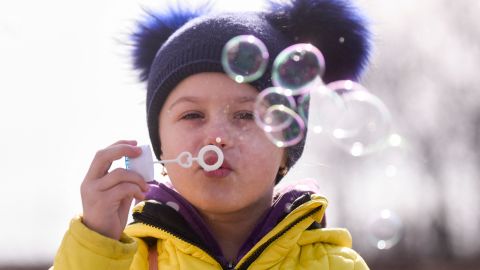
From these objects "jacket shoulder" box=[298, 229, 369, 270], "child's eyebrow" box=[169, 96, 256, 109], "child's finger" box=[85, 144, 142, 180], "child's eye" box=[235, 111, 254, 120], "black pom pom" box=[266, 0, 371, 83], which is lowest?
"jacket shoulder" box=[298, 229, 369, 270]

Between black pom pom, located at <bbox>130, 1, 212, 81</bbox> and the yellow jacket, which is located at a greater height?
black pom pom, located at <bbox>130, 1, 212, 81</bbox>

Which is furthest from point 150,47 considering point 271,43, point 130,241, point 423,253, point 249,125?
point 423,253

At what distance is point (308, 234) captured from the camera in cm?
304

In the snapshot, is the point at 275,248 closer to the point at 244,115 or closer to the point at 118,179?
the point at 244,115

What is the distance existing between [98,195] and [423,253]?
18593 millimetres

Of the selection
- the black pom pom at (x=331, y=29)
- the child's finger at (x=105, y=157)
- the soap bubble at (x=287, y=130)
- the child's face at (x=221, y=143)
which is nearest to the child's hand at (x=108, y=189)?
the child's finger at (x=105, y=157)

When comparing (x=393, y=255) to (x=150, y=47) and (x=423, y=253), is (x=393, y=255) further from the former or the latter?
(x=150, y=47)

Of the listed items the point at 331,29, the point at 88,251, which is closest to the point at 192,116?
the point at 88,251

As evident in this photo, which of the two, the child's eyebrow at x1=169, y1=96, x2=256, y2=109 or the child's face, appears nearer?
the child's face

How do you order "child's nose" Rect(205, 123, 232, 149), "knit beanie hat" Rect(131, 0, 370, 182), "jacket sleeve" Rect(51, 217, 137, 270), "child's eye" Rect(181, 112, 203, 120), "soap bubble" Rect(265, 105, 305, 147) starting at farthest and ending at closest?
"knit beanie hat" Rect(131, 0, 370, 182) → "soap bubble" Rect(265, 105, 305, 147) → "child's eye" Rect(181, 112, 203, 120) → "child's nose" Rect(205, 123, 232, 149) → "jacket sleeve" Rect(51, 217, 137, 270)

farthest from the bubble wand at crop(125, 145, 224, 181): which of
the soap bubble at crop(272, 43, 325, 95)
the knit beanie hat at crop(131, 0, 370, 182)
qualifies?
Result: the soap bubble at crop(272, 43, 325, 95)

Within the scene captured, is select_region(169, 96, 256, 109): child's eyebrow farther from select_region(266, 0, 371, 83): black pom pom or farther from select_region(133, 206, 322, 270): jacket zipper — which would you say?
select_region(266, 0, 371, 83): black pom pom

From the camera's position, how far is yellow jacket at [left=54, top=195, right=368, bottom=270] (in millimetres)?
2877

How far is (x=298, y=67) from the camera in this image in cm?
338
